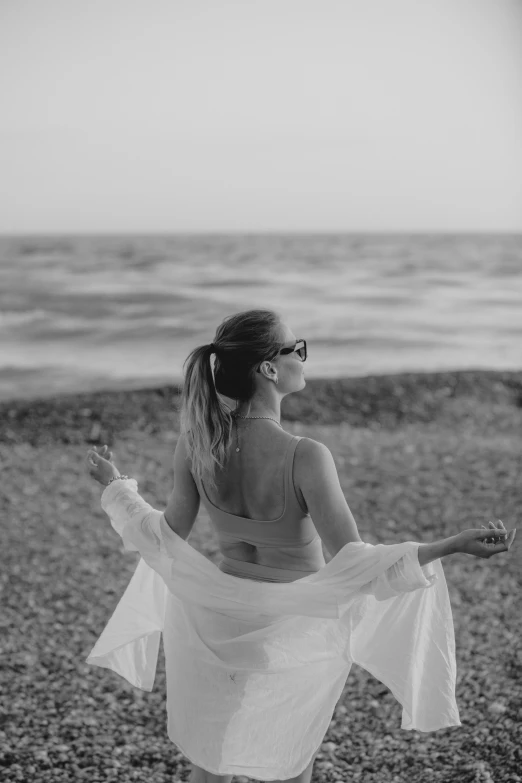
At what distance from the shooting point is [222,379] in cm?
210

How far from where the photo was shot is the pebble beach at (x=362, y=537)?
3.08 meters

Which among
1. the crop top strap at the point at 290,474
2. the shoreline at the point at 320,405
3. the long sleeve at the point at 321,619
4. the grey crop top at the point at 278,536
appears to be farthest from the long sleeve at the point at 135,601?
the shoreline at the point at 320,405

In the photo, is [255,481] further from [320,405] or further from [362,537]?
[320,405]

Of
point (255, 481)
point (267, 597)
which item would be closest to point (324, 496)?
point (255, 481)

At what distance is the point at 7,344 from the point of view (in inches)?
623

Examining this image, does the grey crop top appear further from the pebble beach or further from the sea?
the sea

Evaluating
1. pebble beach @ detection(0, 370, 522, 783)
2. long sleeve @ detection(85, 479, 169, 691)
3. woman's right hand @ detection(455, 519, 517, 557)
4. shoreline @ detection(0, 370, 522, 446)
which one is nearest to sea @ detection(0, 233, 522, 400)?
shoreline @ detection(0, 370, 522, 446)

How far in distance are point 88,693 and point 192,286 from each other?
19.9 meters

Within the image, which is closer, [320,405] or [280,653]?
[280,653]

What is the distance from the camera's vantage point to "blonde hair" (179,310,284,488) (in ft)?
6.75

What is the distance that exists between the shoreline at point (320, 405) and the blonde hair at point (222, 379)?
535 cm

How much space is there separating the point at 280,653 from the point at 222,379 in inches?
26.9

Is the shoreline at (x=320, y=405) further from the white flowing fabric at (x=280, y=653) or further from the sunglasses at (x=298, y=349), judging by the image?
the sunglasses at (x=298, y=349)

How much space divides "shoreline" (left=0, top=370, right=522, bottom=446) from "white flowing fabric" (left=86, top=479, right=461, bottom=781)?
206 inches
